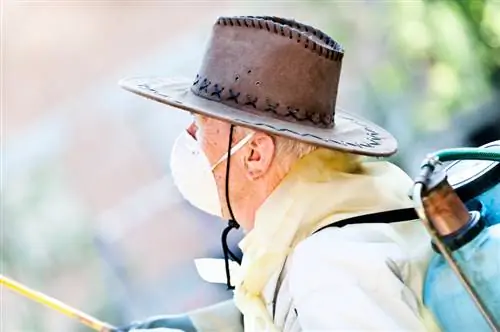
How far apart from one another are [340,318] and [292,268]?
0.32 feet

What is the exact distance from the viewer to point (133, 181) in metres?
1.48

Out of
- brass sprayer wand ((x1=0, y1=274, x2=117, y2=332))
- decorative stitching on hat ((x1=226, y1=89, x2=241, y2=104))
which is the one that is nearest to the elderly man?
decorative stitching on hat ((x1=226, y1=89, x2=241, y2=104))

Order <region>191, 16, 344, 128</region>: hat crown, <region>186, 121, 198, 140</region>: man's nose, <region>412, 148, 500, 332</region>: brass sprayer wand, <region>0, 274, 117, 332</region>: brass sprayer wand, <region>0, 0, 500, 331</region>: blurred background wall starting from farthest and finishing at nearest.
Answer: <region>0, 0, 500, 331</region>: blurred background wall
<region>0, 274, 117, 332</region>: brass sprayer wand
<region>186, 121, 198, 140</region>: man's nose
<region>191, 16, 344, 128</region>: hat crown
<region>412, 148, 500, 332</region>: brass sprayer wand

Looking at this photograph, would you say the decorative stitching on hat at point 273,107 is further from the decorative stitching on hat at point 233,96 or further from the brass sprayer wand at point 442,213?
the brass sprayer wand at point 442,213

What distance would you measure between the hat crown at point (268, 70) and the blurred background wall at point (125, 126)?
1.89 ft

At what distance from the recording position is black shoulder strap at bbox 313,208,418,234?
33.5 inches

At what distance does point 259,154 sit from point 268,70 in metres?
0.10

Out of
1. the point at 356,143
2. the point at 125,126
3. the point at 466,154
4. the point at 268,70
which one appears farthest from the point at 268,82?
the point at 125,126

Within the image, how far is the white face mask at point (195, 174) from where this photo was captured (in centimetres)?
99

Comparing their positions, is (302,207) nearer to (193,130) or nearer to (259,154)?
(259,154)

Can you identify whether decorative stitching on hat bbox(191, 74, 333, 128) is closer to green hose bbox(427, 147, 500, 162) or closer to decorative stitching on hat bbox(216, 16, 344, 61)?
decorative stitching on hat bbox(216, 16, 344, 61)

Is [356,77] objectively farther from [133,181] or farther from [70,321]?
[70,321]

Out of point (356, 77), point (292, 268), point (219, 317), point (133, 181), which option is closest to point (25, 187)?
point (133, 181)

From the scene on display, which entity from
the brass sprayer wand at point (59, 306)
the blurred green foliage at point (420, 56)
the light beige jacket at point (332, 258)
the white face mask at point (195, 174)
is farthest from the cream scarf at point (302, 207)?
the blurred green foliage at point (420, 56)
